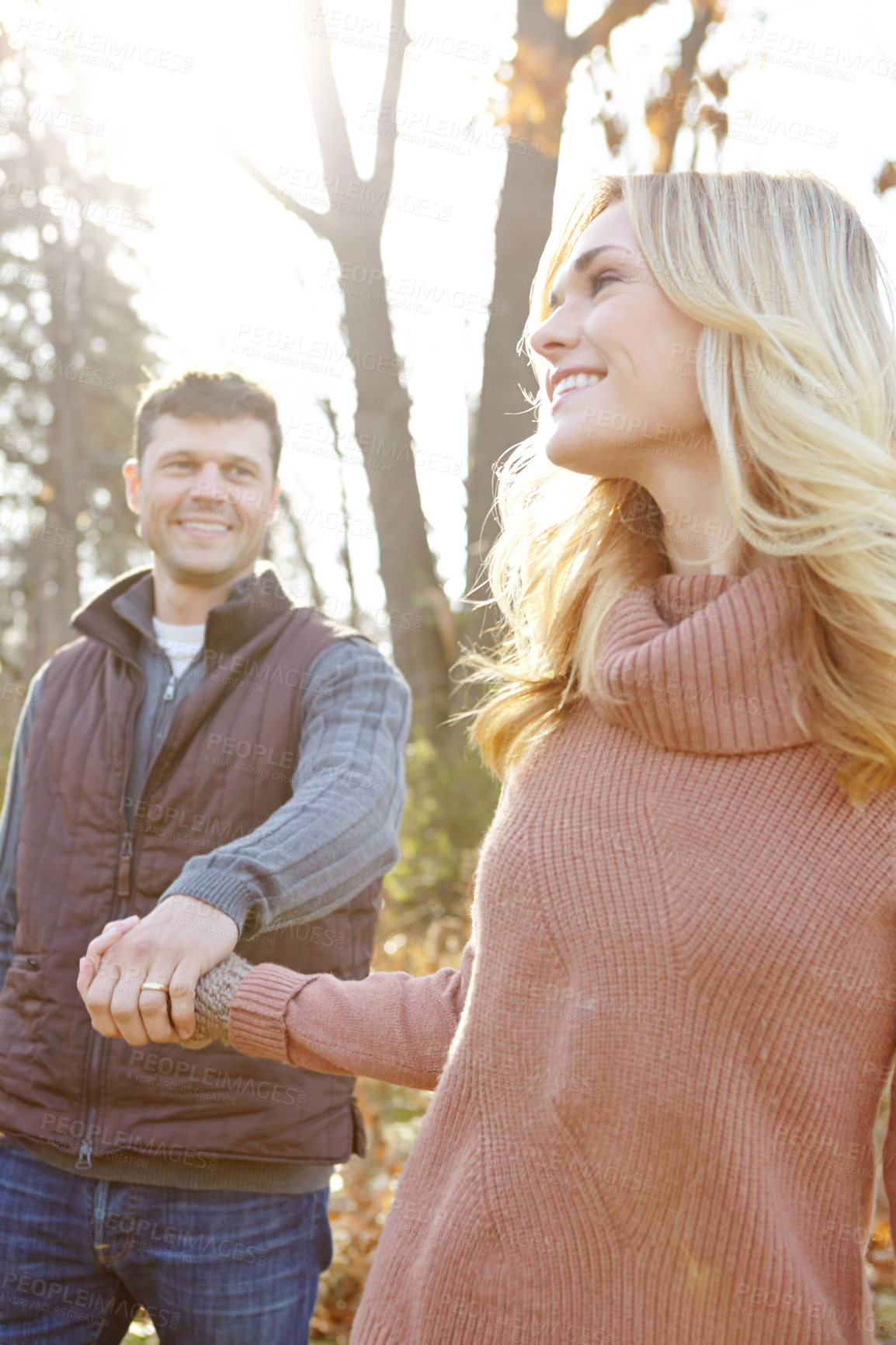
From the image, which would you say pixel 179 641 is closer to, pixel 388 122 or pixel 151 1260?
pixel 151 1260

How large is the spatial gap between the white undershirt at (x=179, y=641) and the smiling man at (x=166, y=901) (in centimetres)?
1

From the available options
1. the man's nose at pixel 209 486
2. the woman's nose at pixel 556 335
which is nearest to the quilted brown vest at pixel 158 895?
the man's nose at pixel 209 486

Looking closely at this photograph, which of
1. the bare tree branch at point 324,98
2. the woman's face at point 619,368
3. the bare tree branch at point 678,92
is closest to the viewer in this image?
the woman's face at point 619,368

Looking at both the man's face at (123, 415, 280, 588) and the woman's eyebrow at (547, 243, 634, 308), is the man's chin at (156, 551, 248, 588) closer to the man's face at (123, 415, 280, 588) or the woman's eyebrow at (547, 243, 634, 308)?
the man's face at (123, 415, 280, 588)

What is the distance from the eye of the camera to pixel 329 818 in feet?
7.66

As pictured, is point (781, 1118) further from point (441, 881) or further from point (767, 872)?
point (441, 881)

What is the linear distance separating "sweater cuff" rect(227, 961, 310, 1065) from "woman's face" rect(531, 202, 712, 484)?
1.08 metres

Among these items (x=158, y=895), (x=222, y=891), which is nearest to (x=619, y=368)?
(x=222, y=891)

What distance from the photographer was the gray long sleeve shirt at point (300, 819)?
217 cm

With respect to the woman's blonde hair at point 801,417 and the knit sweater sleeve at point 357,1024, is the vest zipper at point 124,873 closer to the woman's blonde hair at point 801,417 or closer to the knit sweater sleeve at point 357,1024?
the knit sweater sleeve at point 357,1024

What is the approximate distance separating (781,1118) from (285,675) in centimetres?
155

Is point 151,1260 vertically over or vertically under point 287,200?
under

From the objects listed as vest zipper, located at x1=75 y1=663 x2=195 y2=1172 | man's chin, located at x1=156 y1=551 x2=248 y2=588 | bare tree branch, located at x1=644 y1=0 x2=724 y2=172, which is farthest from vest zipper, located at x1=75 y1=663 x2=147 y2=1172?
bare tree branch, located at x1=644 y1=0 x2=724 y2=172

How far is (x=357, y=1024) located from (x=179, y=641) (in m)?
1.29
